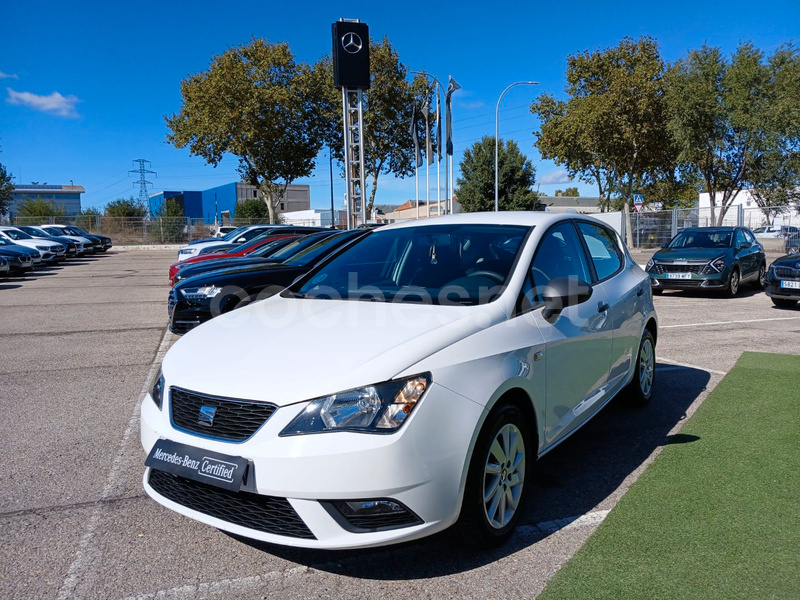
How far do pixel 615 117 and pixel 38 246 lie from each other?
86.9 ft

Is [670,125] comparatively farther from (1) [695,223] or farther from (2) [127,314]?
(2) [127,314]

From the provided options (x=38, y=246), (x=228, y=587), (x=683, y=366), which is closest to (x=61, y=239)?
(x=38, y=246)

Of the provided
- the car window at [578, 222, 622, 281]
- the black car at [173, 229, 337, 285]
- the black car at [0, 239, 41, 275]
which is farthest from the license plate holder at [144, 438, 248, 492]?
the black car at [0, 239, 41, 275]

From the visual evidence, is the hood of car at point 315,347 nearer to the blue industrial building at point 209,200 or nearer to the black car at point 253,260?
the black car at point 253,260

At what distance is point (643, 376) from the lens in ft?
17.3

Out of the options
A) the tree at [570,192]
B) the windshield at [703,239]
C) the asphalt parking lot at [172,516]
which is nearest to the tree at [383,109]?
the windshield at [703,239]

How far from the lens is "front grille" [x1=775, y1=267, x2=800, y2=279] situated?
10.4 meters

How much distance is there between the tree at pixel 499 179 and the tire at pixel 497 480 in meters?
51.6

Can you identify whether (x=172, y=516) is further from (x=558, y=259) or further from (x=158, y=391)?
(x=558, y=259)

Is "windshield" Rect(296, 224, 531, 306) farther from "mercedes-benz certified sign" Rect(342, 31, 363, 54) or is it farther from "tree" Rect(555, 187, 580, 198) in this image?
"tree" Rect(555, 187, 580, 198)

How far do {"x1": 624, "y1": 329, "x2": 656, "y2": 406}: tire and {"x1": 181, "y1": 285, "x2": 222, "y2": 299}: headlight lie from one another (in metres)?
4.86

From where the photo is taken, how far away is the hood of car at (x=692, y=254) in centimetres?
1302

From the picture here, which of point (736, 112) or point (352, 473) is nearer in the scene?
point (352, 473)

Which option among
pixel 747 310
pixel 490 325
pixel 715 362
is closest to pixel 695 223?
pixel 747 310
